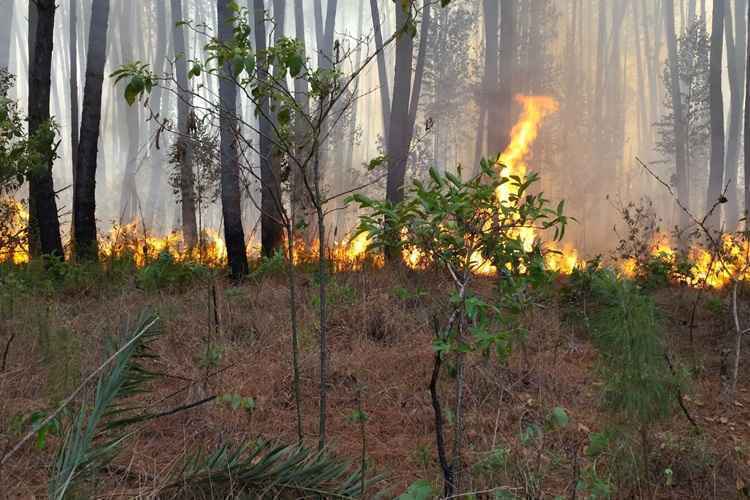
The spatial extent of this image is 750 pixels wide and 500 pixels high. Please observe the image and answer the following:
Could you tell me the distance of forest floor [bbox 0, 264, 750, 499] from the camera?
3.07 metres

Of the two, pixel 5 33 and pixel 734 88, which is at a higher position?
pixel 5 33

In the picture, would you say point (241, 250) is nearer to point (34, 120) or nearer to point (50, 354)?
point (34, 120)

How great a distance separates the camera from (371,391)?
15.3ft

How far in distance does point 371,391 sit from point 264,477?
2841mm

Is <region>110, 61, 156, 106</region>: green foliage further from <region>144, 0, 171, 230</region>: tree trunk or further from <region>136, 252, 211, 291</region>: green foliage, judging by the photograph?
<region>144, 0, 171, 230</region>: tree trunk

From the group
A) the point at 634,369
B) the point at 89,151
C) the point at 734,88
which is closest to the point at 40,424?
the point at 634,369

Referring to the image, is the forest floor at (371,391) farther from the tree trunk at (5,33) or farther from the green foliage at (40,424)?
the tree trunk at (5,33)

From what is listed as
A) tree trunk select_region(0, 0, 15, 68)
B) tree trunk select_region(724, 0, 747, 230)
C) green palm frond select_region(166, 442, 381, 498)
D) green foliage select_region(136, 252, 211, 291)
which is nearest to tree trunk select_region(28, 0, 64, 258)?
green foliage select_region(136, 252, 211, 291)

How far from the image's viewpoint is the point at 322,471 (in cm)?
191

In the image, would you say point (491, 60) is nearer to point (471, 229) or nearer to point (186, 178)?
point (186, 178)

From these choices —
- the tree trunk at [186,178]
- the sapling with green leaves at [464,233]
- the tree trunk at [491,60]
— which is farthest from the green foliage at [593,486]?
the tree trunk at [491,60]

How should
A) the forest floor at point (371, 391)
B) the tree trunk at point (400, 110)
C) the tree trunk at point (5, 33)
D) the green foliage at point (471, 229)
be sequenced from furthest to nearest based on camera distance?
the tree trunk at point (5, 33), the tree trunk at point (400, 110), the forest floor at point (371, 391), the green foliage at point (471, 229)

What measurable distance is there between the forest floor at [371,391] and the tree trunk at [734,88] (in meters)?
18.6

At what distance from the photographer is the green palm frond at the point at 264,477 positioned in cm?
181
